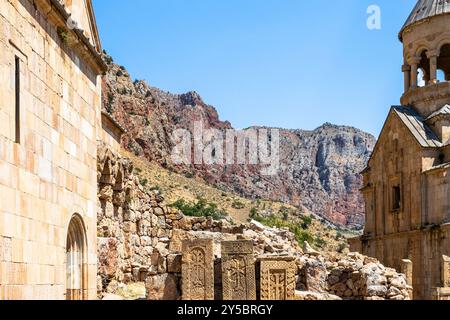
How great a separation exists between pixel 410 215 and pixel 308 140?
296 ft

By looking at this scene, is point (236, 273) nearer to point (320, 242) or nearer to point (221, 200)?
point (320, 242)

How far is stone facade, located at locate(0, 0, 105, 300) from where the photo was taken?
28.6ft

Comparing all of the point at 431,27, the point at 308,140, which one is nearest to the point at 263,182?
the point at 308,140

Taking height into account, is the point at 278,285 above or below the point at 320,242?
above

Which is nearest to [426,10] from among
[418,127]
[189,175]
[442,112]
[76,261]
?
[442,112]

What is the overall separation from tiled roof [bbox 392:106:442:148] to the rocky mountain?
4553cm

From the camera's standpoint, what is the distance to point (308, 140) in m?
119

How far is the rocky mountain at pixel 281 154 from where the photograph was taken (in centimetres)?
7819

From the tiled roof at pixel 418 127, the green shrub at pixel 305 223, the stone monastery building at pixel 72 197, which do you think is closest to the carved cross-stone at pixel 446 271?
the stone monastery building at pixel 72 197

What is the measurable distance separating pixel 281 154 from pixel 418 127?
279ft

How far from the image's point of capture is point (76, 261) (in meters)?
12.0

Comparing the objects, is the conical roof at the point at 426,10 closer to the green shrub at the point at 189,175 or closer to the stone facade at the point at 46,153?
the stone facade at the point at 46,153

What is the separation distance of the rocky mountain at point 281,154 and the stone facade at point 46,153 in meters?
61.3
